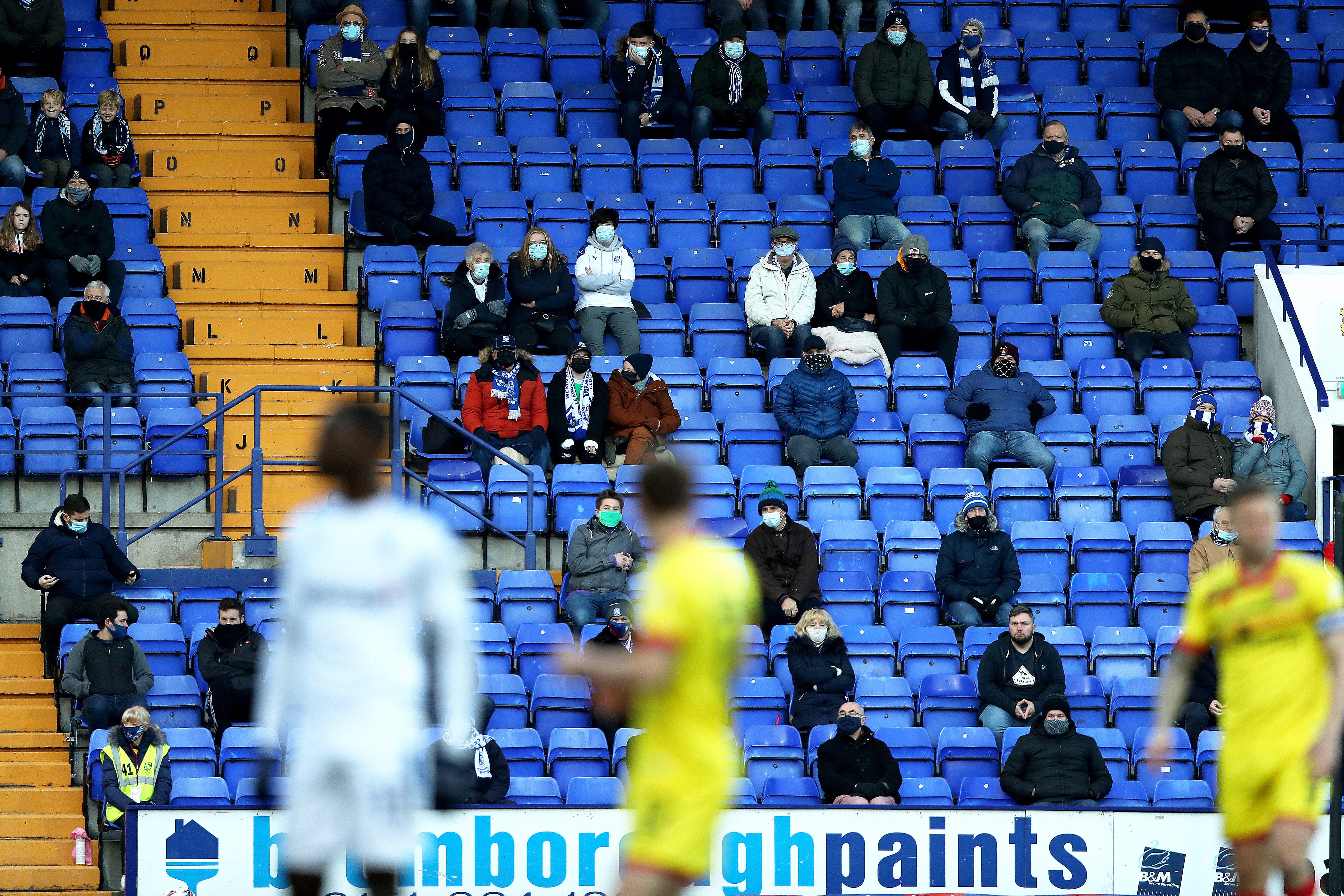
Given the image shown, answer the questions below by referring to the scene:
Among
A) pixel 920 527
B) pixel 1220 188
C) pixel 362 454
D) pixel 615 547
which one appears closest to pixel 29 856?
pixel 615 547

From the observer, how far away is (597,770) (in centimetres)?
Answer: 1288

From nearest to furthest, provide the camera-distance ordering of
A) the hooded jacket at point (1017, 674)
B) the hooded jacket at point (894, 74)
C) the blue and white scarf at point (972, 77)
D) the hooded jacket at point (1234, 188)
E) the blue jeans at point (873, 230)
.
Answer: the hooded jacket at point (1017, 674) → the blue jeans at point (873, 230) → the hooded jacket at point (1234, 188) → the hooded jacket at point (894, 74) → the blue and white scarf at point (972, 77)

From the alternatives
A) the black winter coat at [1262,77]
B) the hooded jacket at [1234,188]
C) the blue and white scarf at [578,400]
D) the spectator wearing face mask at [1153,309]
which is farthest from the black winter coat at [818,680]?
the black winter coat at [1262,77]

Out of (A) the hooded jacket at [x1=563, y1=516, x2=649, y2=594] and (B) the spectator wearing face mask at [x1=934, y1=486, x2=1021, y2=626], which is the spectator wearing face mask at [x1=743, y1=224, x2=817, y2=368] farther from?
(A) the hooded jacket at [x1=563, y1=516, x2=649, y2=594]

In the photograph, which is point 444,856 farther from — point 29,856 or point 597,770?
point 29,856

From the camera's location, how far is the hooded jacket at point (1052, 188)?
17.8m

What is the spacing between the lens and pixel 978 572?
14.2m

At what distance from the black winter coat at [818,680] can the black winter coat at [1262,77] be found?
844 cm

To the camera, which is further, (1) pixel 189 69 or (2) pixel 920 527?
(1) pixel 189 69

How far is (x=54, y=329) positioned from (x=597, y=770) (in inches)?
246

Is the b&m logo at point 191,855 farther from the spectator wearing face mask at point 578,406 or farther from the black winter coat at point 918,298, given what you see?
the black winter coat at point 918,298

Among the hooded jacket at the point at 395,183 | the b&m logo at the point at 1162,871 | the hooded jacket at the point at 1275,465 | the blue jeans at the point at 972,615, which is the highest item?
the hooded jacket at the point at 395,183

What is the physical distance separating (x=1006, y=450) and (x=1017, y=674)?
2.72 meters

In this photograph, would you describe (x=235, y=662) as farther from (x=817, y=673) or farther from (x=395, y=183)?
(x=395, y=183)
